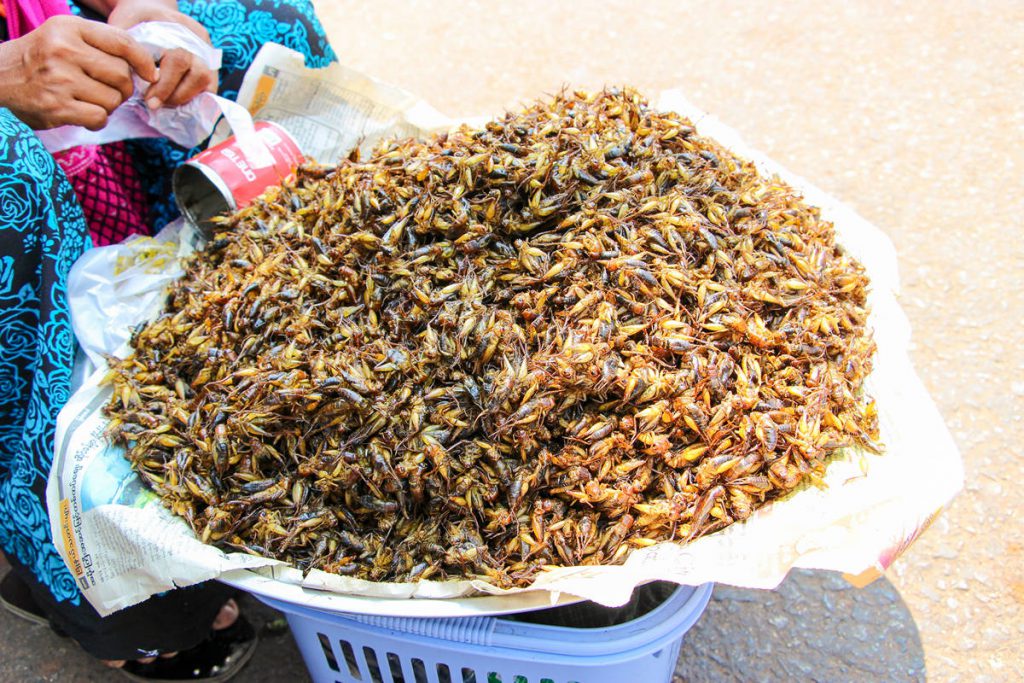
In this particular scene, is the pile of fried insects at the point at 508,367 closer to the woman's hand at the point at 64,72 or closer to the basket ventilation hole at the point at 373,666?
the basket ventilation hole at the point at 373,666

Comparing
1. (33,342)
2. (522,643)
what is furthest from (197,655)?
(522,643)

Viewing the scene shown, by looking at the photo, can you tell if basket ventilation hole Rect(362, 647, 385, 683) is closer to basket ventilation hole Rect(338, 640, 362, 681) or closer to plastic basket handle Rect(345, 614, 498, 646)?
basket ventilation hole Rect(338, 640, 362, 681)

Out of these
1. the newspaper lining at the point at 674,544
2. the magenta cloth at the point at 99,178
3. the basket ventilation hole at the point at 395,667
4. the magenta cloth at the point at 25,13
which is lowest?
the basket ventilation hole at the point at 395,667

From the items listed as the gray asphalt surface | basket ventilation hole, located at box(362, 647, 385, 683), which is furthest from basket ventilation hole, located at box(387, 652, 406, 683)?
the gray asphalt surface

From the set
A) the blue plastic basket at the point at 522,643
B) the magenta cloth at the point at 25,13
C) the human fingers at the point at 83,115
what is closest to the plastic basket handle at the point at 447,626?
the blue plastic basket at the point at 522,643

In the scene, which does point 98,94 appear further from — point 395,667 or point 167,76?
point 395,667

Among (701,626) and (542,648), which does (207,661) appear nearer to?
(542,648)

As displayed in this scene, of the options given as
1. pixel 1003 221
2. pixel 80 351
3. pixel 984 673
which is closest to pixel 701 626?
pixel 984 673
